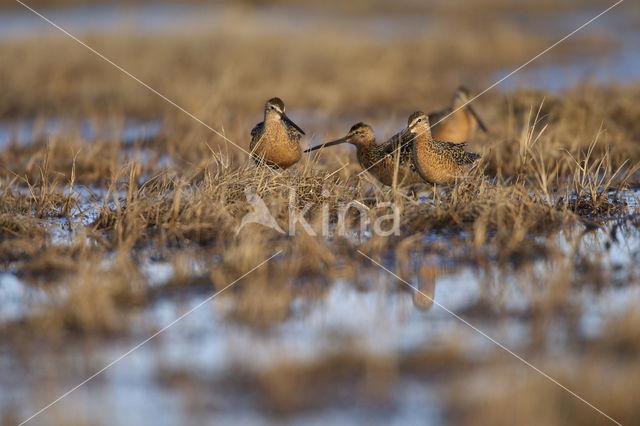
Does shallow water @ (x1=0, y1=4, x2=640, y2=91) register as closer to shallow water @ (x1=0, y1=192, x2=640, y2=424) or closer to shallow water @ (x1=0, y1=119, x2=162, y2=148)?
shallow water @ (x1=0, y1=119, x2=162, y2=148)

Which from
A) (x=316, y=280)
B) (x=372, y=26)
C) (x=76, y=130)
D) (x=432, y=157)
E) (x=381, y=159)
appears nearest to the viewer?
(x=316, y=280)

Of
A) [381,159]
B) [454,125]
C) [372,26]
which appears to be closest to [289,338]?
[381,159]

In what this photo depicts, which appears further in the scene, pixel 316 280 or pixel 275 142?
pixel 275 142

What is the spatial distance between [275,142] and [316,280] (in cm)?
243

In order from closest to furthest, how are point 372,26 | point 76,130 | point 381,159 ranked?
point 381,159 → point 76,130 → point 372,26

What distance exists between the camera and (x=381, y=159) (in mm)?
7457

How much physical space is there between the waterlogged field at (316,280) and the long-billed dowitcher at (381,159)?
24cm

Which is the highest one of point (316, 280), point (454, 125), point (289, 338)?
point (454, 125)

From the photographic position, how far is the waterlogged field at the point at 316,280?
3541 mm

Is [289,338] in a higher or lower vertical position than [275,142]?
lower

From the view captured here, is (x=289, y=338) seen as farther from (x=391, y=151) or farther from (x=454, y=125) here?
(x=454, y=125)

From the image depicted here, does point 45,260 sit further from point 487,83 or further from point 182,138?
point 487,83

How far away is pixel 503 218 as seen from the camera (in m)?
5.92

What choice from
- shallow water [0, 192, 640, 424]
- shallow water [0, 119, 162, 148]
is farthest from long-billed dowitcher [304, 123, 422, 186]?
shallow water [0, 119, 162, 148]
